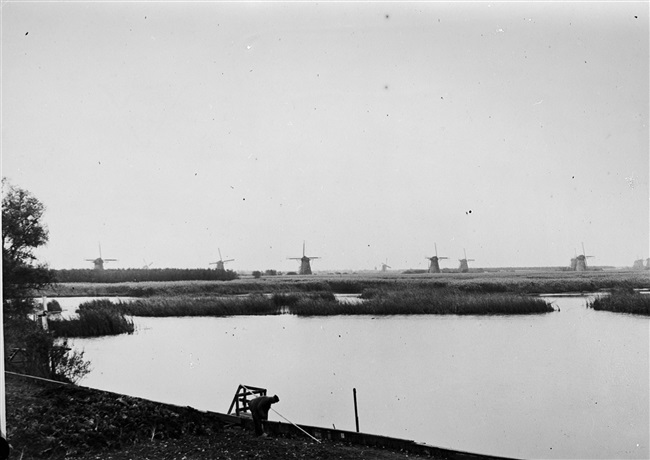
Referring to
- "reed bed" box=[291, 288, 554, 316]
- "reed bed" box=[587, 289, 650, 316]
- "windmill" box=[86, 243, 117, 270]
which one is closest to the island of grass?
"reed bed" box=[291, 288, 554, 316]

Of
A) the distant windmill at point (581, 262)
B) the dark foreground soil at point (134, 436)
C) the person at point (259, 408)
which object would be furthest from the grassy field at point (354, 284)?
the person at point (259, 408)

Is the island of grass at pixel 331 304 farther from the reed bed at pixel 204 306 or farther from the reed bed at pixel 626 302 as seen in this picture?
the reed bed at pixel 626 302

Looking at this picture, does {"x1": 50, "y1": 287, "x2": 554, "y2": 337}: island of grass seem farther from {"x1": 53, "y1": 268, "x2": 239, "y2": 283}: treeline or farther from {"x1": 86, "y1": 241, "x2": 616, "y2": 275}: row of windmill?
{"x1": 86, "y1": 241, "x2": 616, "y2": 275}: row of windmill

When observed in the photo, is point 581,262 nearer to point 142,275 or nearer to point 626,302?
point 626,302

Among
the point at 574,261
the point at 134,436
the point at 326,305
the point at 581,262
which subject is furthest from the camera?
the point at 326,305

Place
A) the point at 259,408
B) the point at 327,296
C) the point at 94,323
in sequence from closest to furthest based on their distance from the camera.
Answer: the point at 259,408 < the point at 94,323 < the point at 327,296

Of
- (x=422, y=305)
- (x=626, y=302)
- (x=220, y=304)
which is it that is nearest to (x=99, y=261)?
(x=220, y=304)

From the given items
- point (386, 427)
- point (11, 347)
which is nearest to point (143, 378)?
point (11, 347)
